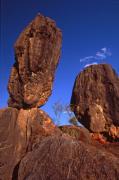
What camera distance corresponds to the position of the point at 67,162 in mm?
13812

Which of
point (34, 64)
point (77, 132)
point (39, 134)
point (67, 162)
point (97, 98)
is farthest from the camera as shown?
point (97, 98)

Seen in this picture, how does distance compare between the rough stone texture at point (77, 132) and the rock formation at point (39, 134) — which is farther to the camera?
the rough stone texture at point (77, 132)

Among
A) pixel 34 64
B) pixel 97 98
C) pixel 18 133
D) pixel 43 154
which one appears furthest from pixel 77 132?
pixel 97 98

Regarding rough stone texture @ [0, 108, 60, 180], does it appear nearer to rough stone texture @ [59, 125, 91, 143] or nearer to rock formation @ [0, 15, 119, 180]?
rock formation @ [0, 15, 119, 180]

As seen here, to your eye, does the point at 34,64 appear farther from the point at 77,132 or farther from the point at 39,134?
the point at 77,132

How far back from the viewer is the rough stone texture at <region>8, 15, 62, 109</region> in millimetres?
18594

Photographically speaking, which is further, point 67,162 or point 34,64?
point 34,64

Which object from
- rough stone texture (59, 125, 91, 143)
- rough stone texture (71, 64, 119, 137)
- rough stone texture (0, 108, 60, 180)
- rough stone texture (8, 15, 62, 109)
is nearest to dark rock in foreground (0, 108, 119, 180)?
rough stone texture (0, 108, 60, 180)

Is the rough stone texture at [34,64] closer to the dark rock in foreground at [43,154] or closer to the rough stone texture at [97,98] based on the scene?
the dark rock in foreground at [43,154]

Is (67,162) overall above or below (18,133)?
below

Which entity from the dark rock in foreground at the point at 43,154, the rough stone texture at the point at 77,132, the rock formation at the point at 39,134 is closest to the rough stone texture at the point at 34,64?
the rock formation at the point at 39,134

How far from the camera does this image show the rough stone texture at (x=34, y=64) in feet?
61.0

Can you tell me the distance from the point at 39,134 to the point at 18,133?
1.24 metres

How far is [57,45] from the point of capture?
2023cm
